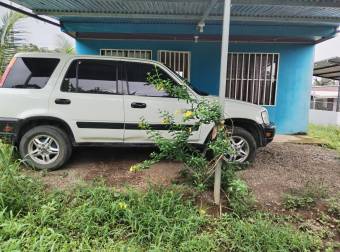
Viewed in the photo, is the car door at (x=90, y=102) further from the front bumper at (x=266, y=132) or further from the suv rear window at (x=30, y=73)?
the front bumper at (x=266, y=132)

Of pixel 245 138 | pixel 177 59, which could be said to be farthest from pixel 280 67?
pixel 245 138

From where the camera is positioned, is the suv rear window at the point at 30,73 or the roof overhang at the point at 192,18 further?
the roof overhang at the point at 192,18

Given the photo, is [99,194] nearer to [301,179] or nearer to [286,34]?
[301,179]

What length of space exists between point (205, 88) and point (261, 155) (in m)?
2.88

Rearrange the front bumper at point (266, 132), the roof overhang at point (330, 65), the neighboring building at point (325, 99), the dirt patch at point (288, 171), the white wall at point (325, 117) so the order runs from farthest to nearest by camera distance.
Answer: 1. the neighboring building at point (325, 99)
2. the white wall at point (325, 117)
3. the roof overhang at point (330, 65)
4. the front bumper at point (266, 132)
5. the dirt patch at point (288, 171)

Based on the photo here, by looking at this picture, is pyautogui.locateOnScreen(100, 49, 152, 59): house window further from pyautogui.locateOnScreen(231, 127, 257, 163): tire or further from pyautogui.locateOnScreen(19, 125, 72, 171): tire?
pyautogui.locateOnScreen(231, 127, 257, 163): tire

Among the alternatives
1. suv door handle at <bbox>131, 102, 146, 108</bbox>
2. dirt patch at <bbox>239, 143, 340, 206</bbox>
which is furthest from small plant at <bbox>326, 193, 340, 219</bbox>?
suv door handle at <bbox>131, 102, 146, 108</bbox>

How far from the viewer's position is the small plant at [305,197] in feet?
13.6

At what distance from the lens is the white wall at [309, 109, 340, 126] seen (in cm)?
1544

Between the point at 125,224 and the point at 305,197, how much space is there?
243 centimetres

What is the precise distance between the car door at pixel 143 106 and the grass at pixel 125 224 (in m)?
1.23

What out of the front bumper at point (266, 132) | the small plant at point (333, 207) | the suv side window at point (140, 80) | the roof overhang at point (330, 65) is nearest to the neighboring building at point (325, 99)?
the roof overhang at point (330, 65)

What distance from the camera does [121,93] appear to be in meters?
5.12

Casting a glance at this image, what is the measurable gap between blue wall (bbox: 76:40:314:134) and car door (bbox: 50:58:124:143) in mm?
3483
